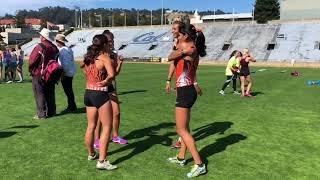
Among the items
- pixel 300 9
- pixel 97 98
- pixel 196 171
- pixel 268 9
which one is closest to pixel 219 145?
pixel 196 171

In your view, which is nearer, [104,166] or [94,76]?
[94,76]

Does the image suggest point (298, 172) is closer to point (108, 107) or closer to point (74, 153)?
point (108, 107)

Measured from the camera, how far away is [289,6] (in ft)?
273

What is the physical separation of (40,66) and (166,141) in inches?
155

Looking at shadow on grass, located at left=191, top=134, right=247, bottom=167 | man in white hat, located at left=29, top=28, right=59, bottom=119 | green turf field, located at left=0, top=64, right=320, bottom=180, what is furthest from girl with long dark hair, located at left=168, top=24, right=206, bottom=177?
man in white hat, located at left=29, top=28, right=59, bottom=119

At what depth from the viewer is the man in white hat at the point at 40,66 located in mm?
10297

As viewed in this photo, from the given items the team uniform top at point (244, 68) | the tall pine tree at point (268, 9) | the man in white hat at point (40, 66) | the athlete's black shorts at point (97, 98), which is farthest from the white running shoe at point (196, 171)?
the tall pine tree at point (268, 9)

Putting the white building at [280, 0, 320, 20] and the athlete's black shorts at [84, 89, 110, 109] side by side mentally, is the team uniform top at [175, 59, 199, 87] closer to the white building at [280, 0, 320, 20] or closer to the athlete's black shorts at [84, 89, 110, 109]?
the athlete's black shorts at [84, 89, 110, 109]

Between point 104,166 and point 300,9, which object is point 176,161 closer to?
point 104,166

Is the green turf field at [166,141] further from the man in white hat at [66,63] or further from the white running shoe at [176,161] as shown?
the man in white hat at [66,63]

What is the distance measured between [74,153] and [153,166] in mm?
1503

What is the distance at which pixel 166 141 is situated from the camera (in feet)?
27.2

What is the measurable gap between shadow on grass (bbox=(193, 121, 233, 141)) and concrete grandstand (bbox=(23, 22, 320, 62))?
42.3m

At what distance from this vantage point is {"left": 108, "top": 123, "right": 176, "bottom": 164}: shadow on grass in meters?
7.45
